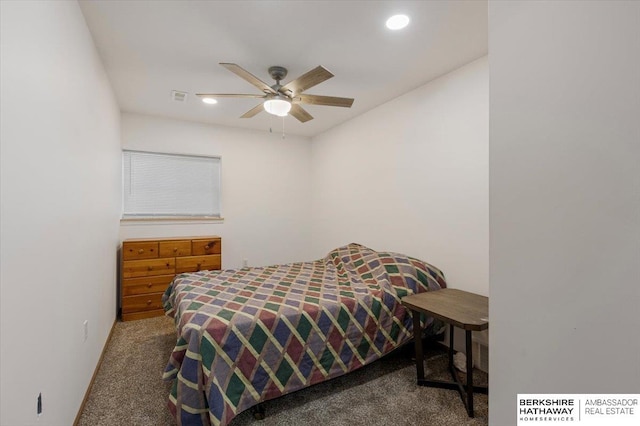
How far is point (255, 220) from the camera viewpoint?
4.74m

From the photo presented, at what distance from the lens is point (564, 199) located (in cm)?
73

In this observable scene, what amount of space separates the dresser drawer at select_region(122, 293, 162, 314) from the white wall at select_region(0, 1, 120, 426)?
1.26 meters

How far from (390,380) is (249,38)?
9.33 feet

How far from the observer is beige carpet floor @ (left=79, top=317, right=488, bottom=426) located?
1.85 metres

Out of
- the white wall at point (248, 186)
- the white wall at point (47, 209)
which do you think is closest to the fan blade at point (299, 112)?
the white wall at point (47, 209)

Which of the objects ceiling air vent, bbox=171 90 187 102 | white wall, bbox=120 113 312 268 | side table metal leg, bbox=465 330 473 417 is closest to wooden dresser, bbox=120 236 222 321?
white wall, bbox=120 113 312 268

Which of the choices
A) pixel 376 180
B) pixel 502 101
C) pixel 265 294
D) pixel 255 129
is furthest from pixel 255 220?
pixel 502 101

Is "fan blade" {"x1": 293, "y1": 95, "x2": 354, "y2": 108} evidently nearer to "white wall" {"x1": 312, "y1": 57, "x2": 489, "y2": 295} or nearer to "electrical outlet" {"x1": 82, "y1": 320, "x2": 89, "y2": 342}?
"white wall" {"x1": 312, "y1": 57, "x2": 489, "y2": 295}

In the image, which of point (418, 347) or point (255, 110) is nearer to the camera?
point (418, 347)

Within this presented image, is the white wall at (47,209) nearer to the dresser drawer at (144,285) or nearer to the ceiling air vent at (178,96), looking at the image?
the ceiling air vent at (178,96)

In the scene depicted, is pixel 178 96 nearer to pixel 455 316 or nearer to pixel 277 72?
pixel 277 72

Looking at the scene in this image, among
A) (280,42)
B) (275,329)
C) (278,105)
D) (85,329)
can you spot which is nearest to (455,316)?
(275,329)

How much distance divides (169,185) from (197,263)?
122 cm

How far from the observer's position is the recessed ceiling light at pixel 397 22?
1985 mm
